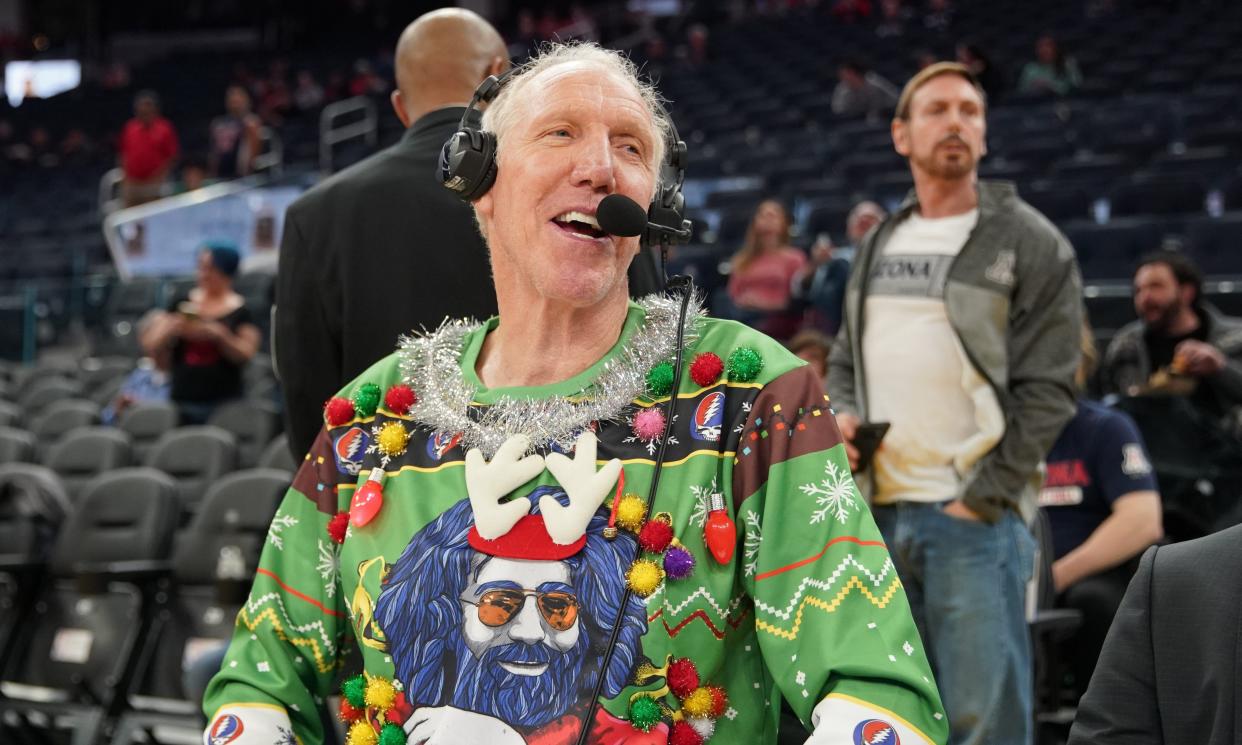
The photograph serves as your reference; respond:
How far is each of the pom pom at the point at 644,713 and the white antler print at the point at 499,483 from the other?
21cm

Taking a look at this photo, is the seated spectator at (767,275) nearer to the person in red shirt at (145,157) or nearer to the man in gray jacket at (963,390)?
the man in gray jacket at (963,390)

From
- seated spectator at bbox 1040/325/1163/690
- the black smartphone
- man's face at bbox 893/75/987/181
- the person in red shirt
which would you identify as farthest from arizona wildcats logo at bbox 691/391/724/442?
the person in red shirt

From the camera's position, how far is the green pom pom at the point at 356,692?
1.41m

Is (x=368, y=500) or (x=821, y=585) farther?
(x=368, y=500)

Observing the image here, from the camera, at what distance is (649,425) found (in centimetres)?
137

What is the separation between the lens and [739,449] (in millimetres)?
1343

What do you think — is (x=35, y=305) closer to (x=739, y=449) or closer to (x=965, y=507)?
(x=965, y=507)

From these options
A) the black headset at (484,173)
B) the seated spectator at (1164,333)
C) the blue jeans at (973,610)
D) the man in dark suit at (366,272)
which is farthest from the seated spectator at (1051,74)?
the black headset at (484,173)

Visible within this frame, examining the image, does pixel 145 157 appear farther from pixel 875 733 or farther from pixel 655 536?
pixel 875 733

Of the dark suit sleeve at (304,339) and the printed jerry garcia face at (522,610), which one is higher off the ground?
the dark suit sleeve at (304,339)

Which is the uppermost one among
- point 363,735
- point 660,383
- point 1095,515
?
point 660,383

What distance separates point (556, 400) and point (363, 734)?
15.0 inches

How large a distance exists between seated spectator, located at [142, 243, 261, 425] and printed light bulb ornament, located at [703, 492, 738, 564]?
4.04 meters

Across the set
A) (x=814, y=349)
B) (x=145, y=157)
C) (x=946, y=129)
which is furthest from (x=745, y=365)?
(x=145, y=157)
